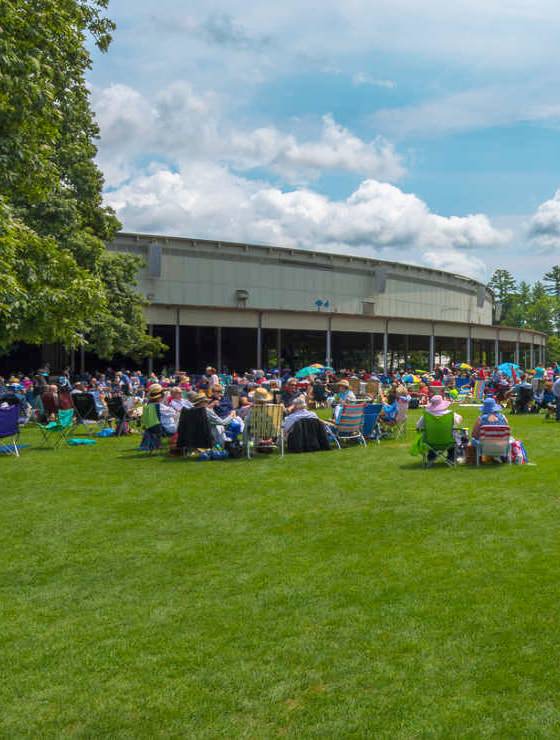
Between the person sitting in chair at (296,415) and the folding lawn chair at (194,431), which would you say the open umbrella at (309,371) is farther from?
the folding lawn chair at (194,431)

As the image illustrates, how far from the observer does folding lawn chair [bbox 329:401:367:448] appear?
13.9 meters

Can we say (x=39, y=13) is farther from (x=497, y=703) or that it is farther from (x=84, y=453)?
(x=497, y=703)

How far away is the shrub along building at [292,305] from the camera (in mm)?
44188

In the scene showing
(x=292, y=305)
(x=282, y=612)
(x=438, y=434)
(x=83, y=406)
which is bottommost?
(x=282, y=612)

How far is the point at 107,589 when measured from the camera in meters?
5.80

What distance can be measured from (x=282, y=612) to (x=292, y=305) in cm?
5102

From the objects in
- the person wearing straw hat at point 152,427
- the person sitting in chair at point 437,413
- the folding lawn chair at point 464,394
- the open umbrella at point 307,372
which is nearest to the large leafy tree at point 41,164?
the person wearing straw hat at point 152,427

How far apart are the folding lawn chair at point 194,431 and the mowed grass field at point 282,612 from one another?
9.72 ft

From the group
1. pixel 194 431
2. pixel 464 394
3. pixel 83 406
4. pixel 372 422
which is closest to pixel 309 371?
pixel 464 394

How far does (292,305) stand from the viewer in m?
55.8

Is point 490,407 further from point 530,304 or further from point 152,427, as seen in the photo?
point 530,304

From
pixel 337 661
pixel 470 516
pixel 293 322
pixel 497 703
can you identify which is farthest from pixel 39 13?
pixel 293 322

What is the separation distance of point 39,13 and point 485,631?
10.2m

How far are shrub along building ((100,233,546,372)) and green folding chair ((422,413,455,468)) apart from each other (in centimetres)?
2873
